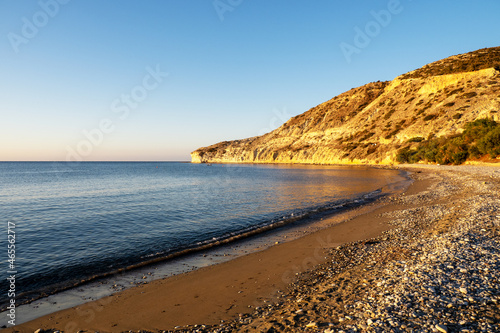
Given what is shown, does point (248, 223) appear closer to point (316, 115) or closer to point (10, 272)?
point (10, 272)

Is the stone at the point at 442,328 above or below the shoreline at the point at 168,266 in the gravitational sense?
above

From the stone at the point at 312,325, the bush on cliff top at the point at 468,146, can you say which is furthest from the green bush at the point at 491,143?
the stone at the point at 312,325

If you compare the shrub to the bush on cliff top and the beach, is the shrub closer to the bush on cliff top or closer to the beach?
the bush on cliff top

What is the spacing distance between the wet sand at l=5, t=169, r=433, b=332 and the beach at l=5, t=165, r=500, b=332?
36mm

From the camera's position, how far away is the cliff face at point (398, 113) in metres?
86.4

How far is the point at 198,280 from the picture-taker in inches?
395

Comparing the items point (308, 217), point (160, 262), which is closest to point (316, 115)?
point (308, 217)

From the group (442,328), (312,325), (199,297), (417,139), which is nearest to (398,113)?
(417,139)

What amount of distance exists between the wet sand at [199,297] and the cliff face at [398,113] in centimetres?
8881

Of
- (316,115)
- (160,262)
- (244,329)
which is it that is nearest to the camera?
(244,329)

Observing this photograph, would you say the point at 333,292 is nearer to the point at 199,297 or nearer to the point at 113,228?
the point at 199,297

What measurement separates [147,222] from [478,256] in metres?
19.4

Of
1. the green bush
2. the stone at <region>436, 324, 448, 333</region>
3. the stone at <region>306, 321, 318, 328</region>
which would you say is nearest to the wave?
the stone at <region>306, 321, 318, 328</region>

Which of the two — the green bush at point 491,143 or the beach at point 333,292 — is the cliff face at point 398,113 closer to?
the green bush at point 491,143
